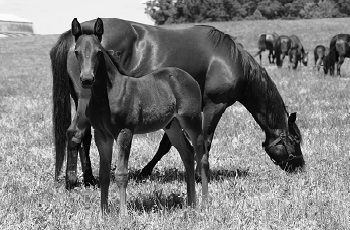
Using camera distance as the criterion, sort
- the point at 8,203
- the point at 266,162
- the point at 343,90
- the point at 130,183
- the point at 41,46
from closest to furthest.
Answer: the point at 8,203, the point at 130,183, the point at 266,162, the point at 343,90, the point at 41,46

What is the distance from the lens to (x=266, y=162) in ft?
22.9

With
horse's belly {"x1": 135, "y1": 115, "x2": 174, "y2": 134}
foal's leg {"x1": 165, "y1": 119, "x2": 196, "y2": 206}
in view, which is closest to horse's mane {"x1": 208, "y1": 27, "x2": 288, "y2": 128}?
foal's leg {"x1": 165, "y1": 119, "x2": 196, "y2": 206}

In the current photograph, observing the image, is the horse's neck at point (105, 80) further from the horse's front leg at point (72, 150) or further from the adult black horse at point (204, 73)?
the adult black horse at point (204, 73)

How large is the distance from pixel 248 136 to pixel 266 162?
1606 mm

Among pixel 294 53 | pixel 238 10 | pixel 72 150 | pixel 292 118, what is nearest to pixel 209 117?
pixel 292 118

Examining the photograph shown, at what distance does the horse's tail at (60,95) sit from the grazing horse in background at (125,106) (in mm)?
1768

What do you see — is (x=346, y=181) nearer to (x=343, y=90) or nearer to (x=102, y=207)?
(x=102, y=207)

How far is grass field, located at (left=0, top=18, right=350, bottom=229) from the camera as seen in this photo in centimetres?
412

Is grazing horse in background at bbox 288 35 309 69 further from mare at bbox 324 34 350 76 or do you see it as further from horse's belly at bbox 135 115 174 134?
horse's belly at bbox 135 115 174 134

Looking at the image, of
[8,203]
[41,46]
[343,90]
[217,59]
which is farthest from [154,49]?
[41,46]

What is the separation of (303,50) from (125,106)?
88.2 ft

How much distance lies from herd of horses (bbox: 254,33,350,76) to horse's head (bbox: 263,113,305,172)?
15.6 m

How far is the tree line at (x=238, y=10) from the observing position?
271 ft

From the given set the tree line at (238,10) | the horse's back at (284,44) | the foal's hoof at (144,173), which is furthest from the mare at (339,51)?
the tree line at (238,10)
